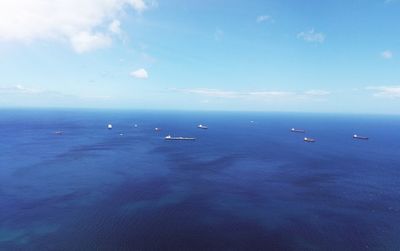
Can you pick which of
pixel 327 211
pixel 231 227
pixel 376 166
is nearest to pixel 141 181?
pixel 231 227

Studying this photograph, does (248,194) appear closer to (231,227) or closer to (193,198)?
(193,198)

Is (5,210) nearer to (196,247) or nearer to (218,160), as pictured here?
(196,247)

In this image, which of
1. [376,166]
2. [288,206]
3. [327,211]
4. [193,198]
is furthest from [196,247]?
[376,166]

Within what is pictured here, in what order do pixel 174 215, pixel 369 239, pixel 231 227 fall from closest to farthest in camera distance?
pixel 369 239
pixel 231 227
pixel 174 215

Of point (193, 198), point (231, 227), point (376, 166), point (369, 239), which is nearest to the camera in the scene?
point (369, 239)

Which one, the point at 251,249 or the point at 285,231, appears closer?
the point at 251,249

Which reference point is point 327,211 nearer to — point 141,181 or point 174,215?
point 174,215

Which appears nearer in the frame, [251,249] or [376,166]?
[251,249]

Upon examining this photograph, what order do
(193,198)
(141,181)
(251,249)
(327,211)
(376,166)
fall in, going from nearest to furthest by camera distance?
(251,249) < (327,211) < (193,198) < (141,181) < (376,166)

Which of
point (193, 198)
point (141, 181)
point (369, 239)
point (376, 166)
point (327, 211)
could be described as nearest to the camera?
point (369, 239)
